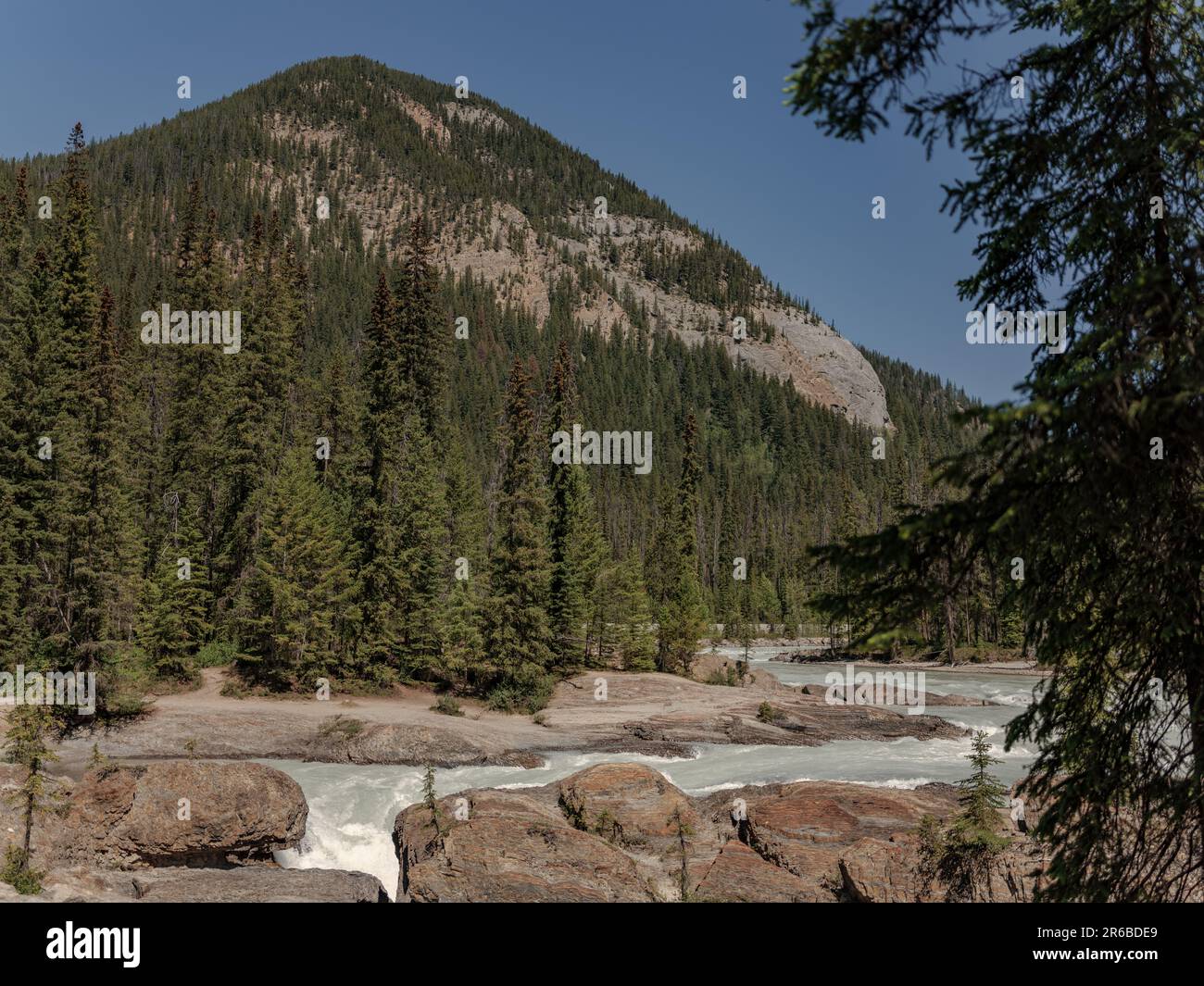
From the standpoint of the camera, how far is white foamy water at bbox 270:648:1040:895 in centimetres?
1919

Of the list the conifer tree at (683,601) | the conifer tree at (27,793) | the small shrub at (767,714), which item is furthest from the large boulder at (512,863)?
the conifer tree at (683,601)

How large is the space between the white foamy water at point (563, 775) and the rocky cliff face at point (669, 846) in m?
2.09

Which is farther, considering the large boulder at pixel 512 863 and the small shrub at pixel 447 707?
the small shrub at pixel 447 707

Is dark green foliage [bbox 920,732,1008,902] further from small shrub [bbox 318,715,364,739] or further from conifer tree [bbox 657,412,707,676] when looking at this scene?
conifer tree [bbox 657,412,707,676]

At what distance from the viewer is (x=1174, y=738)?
31547mm

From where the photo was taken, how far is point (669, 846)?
1638 centimetres

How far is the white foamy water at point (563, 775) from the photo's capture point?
1919 centimetres

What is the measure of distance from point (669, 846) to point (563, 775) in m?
11.8

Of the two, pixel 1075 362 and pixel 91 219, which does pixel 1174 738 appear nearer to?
pixel 1075 362

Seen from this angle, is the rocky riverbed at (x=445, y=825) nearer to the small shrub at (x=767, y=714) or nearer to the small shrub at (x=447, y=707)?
the small shrub at (x=447, y=707)

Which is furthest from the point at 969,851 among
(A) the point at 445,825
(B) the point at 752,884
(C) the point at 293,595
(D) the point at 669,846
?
(C) the point at 293,595

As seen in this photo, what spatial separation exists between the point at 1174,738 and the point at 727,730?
724 inches
